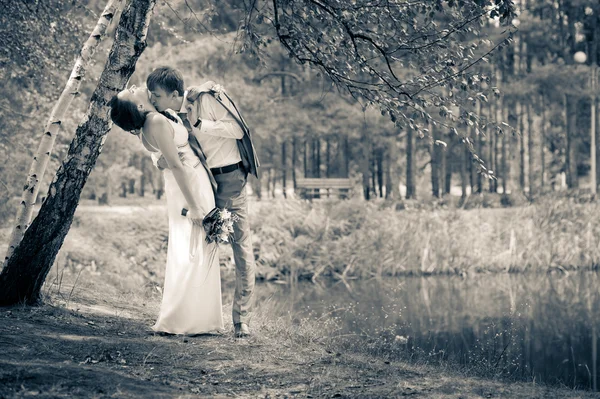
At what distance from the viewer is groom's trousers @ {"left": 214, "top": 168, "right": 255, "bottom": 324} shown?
618 centimetres

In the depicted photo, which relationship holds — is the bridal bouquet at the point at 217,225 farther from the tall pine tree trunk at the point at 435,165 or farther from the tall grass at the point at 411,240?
the tall pine tree trunk at the point at 435,165

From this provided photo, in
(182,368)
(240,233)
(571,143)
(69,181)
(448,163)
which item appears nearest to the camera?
(182,368)

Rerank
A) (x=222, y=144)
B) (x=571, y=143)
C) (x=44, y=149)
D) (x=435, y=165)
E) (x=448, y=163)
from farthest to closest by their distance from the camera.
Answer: (x=448, y=163)
(x=435, y=165)
(x=571, y=143)
(x=44, y=149)
(x=222, y=144)

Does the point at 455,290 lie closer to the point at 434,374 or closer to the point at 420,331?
the point at 420,331

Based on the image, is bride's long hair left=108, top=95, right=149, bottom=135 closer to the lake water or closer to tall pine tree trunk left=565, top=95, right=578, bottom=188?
the lake water

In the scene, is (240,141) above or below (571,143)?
below

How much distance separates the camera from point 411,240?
17.8 meters

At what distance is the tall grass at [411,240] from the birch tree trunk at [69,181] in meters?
10.6

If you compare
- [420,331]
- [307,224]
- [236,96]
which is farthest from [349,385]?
[236,96]

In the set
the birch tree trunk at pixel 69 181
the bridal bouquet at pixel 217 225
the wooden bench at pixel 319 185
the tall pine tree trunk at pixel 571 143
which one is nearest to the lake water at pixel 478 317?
the bridal bouquet at pixel 217 225

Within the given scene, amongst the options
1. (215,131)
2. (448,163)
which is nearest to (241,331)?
(215,131)

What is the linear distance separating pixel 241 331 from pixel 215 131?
169 cm

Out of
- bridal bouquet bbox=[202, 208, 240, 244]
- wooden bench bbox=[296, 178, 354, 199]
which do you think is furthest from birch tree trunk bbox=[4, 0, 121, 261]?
wooden bench bbox=[296, 178, 354, 199]

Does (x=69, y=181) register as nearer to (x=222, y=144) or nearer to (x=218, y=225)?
(x=222, y=144)
